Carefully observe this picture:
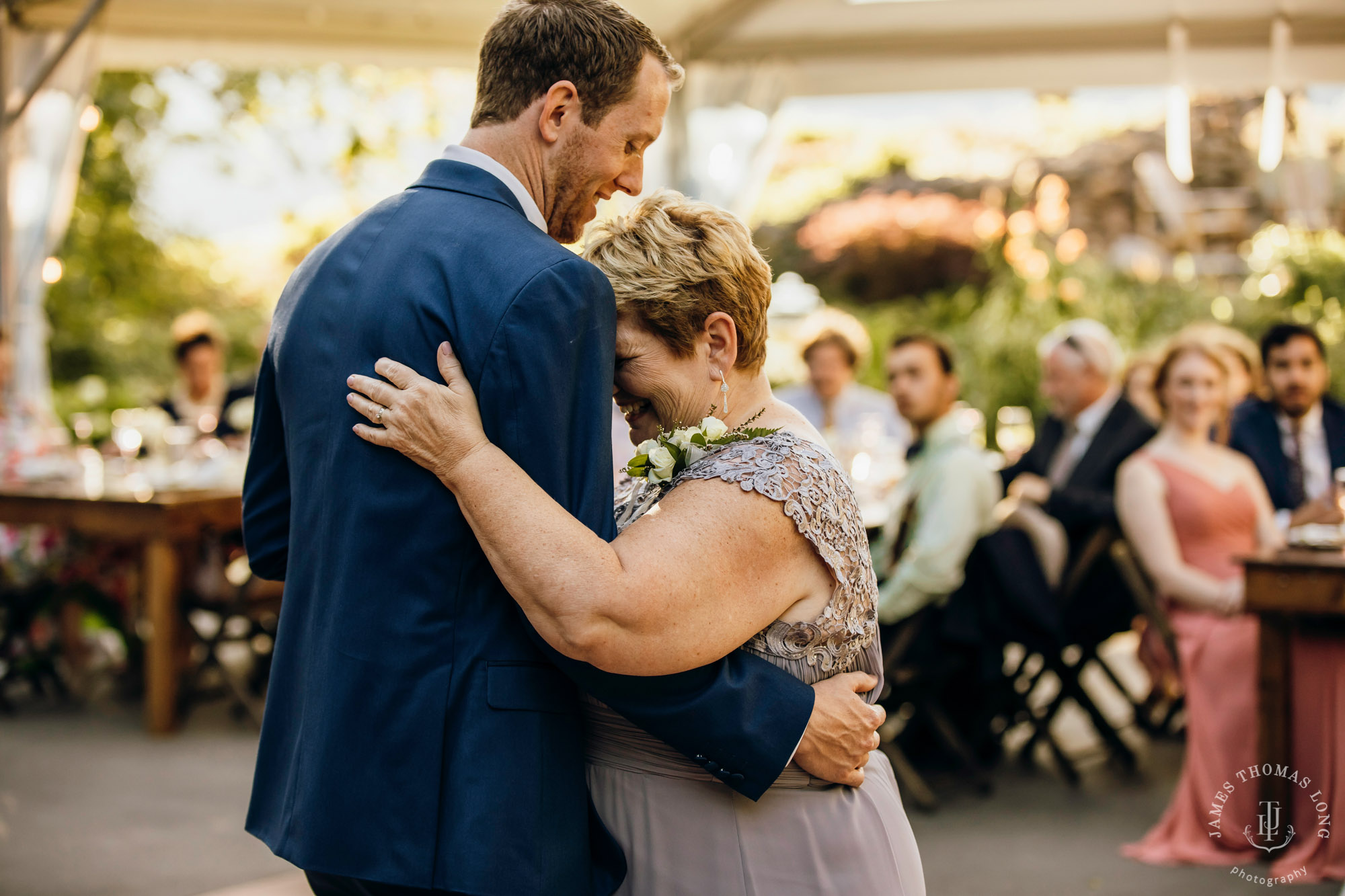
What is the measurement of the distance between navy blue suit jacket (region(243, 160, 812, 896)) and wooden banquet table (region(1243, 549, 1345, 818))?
2843 millimetres

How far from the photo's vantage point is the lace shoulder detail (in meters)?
1.57

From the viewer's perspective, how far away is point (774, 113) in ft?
22.9

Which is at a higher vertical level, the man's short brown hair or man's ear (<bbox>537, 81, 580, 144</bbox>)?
the man's short brown hair

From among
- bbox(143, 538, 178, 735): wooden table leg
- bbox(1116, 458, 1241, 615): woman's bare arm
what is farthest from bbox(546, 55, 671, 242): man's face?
bbox(143, 538, 178, 735): wooden table leg

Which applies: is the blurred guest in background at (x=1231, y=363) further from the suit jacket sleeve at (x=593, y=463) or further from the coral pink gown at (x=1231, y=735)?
the suit jacket sleeve at (x=593, y=463)

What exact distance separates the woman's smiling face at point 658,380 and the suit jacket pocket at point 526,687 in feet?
1.43

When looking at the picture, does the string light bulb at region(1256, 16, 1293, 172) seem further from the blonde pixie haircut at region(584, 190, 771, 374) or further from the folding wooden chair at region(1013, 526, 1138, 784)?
the blonde pixie haircut at region(584, 190, 771, 374)

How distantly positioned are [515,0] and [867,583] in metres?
0.96

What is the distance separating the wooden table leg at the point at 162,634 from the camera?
5.00 meters

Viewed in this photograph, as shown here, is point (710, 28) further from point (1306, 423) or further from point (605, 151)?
point (605, 151)

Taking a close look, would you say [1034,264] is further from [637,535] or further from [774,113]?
[637,535]

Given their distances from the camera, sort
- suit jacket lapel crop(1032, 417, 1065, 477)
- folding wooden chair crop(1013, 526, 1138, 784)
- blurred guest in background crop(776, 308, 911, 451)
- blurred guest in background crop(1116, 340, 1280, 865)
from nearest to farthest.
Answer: blurred guest in background crop(1116, 340, 1280, 865), folding wooden chair crop(1013, 526, 1138, 784), suit jacket lapel crop(1032, 417, 1065, 477), blurred guest in background crop(776, 308, 911, 451)

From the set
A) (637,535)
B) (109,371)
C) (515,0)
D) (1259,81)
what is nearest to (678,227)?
(515,0)

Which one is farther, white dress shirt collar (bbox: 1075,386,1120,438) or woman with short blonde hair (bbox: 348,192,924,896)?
white dress shirt collar (bbox: 1075,386,1120,438)
